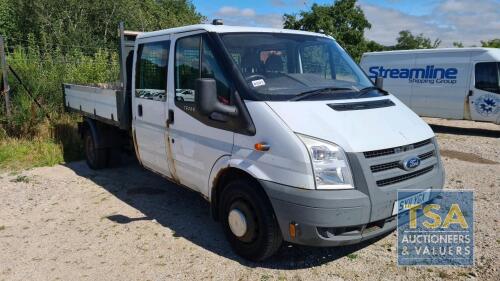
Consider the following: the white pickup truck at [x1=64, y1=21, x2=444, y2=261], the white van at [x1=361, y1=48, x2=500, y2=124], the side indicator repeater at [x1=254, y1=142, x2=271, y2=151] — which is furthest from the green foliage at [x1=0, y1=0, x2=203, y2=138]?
the white van at [x1=361, y1=48, x2=500, y2=124]

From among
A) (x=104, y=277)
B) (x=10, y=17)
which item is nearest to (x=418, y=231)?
Answer: (x=104, y=277)

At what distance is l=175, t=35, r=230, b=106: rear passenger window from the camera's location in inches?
158

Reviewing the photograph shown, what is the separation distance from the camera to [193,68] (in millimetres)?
4387

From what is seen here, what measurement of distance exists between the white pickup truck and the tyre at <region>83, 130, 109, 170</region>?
2.43 metres


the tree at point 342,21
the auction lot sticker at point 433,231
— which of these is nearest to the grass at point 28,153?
the auction lot sticker at point 433,231

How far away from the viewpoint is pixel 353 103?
151 inches

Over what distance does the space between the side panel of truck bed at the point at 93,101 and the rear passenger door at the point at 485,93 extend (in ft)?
32.7

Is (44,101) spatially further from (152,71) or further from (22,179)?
(152,71)

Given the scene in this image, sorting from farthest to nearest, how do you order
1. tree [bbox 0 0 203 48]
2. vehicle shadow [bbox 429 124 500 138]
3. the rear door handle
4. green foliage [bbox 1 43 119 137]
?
1. tree [bbox 0 0 203 48]
2. vehicle shadow [bbox 429 124 500 138]
3. green foliage [bbox 1 43 119 137]
4. the rear door handle

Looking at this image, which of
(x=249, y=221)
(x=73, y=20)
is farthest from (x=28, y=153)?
(x=73, y=20)

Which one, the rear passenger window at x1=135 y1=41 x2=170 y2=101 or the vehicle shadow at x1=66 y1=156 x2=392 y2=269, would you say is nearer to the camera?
the vehicle shadow at x1=66 y1=156 x2=392 y2=269

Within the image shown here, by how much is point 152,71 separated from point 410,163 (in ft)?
10.3

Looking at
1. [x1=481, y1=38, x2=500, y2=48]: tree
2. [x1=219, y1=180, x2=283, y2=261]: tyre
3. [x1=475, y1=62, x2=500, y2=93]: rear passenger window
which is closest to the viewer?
[x1=219, y1=180, x2=283, y2=261]: tyre

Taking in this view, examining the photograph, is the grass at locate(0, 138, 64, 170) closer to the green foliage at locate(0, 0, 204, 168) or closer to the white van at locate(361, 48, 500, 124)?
the green foliage at locate(0, 0, 204, 168)
